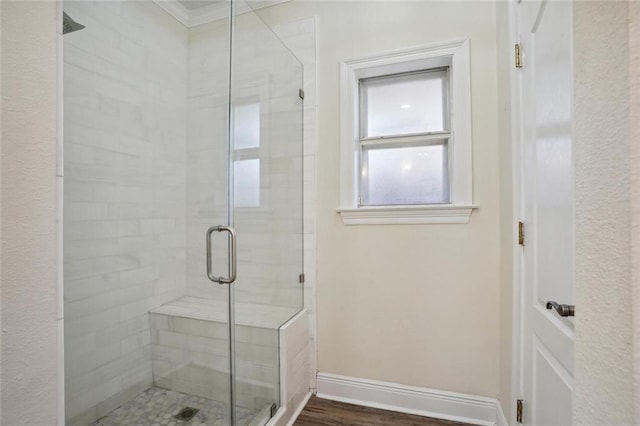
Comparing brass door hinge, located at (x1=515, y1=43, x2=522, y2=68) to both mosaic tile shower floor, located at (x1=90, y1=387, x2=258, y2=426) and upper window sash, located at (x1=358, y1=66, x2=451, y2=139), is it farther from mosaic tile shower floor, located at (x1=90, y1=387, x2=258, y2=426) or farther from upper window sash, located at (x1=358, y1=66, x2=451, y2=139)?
mosaic tile shower floor, located at (x1=90, y1=387, x2=258, y2=426)

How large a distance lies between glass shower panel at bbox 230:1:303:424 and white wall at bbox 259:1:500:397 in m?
0.19

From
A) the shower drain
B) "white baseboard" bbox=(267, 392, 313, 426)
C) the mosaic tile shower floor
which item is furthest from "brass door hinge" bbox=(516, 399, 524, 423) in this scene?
the shower drain

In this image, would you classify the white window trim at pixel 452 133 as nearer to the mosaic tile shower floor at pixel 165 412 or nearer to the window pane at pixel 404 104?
the window pane at pixel 404 104

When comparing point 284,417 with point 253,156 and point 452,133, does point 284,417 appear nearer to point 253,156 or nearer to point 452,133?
point 253,156

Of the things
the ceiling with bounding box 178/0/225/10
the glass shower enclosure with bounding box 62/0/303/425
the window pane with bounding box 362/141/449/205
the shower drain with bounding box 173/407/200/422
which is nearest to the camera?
the glass shower enclosure with bounding box 62/0/303/425

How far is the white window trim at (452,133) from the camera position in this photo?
1711 millimetres

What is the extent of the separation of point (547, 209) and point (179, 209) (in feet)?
6.46

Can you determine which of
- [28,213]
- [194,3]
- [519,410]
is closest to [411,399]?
[519,410]

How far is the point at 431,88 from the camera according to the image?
1.92 meters

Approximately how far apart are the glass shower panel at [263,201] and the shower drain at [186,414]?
0.26 meters

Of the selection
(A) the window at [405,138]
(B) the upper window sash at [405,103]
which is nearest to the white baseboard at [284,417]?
(A) the window at [405,138]

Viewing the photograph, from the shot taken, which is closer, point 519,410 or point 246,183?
point 519,410

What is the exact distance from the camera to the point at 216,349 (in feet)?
5.64

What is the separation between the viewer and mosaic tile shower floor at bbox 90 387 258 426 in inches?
61.5
